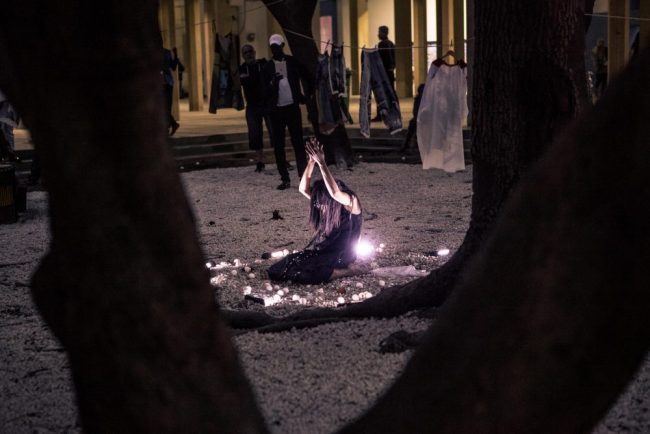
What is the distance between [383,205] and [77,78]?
843cm

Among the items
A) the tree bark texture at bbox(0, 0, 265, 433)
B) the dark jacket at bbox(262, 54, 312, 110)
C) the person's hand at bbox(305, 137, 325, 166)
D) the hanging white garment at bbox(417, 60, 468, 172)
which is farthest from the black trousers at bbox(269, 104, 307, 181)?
the tree bark texture at bbox(0, 0, 265, 433)

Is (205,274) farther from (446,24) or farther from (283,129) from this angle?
(446,24)

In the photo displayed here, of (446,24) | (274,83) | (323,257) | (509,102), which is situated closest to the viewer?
(509,102)

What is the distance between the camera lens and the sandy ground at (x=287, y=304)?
4.19m

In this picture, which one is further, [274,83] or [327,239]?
[274,83]

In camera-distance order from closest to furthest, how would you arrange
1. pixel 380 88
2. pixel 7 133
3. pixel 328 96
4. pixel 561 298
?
1. pixel 561 298
2. pixel 328 96
3. pixel 7 133
4. pixel 380 88

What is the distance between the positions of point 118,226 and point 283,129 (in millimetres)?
9726

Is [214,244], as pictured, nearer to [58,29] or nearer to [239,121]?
[58,29]

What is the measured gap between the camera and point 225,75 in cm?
1930

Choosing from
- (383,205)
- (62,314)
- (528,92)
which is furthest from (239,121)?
Answer: (62,314)

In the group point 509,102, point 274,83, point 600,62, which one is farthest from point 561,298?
point 600,62

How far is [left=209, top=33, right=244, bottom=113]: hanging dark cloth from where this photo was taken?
1920 centimetres

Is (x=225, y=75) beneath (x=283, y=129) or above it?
above

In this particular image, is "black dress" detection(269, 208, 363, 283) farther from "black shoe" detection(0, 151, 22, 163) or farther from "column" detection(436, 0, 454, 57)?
"column" detection(436, 0, 454, 57)
